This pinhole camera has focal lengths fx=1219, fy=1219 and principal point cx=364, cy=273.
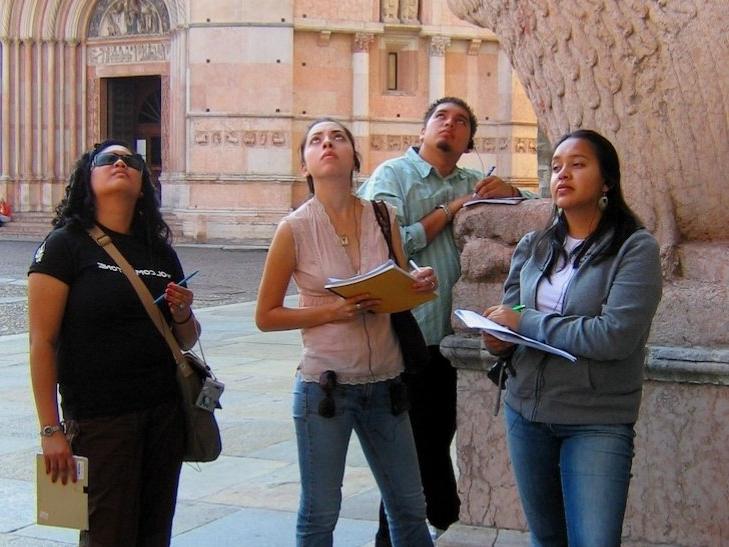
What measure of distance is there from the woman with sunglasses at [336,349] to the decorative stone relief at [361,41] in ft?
90.8

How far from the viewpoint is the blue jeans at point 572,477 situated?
10.8 ft

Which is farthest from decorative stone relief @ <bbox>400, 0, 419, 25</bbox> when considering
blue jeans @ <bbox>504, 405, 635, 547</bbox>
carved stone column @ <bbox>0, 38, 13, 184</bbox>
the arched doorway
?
blue jeans @ <bbox>504, 405, 635, 547</bbox>

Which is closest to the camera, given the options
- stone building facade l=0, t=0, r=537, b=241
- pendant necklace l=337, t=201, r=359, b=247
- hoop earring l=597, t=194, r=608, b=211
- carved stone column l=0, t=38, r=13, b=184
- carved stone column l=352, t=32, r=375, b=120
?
hoop earring l=597, t=194, r=608, b=211

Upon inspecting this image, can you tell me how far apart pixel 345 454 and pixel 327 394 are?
0.77 feet

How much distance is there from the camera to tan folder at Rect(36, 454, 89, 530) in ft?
12.1

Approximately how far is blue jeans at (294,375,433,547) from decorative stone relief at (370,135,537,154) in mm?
27638

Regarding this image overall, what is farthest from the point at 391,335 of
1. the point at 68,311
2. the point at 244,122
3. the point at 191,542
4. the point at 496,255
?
the point at 244,122

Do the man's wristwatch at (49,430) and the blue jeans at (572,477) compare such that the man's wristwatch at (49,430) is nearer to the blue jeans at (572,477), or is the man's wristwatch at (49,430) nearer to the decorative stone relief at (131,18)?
the blue jeans at (572,477)

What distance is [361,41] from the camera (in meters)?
31.2

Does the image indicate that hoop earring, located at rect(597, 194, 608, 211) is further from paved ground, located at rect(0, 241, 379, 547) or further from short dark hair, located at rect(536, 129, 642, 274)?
paved ground, located at rect(0, 241, 379, 547)

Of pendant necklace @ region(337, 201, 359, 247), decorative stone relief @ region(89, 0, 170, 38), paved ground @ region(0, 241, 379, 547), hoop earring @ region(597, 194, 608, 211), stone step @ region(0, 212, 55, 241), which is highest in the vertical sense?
decorative stone relief @ region(89, 0, 170, 38)

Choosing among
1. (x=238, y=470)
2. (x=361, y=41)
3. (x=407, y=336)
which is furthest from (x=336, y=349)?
(x=361, y=41)

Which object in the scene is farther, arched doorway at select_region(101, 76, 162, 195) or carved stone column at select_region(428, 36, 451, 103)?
arched doorway at select_region(101, 76, 162, 195)

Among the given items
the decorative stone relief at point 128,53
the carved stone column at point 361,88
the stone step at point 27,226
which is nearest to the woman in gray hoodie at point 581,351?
the carved stone column at point 361,88
